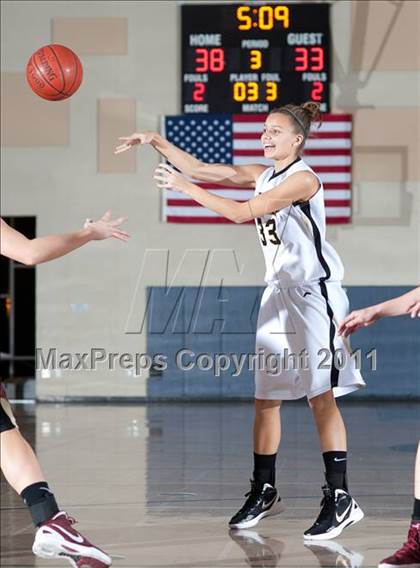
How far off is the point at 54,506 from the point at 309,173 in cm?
224

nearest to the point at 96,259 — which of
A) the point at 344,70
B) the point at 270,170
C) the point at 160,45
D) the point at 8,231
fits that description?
the point at 160,45

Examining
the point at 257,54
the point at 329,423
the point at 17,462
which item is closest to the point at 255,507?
the point at 329,423

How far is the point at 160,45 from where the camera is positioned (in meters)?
14.8

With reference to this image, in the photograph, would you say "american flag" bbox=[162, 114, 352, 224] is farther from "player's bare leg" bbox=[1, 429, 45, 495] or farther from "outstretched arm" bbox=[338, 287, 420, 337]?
"player's bare leg" bbox=[1, 429, 45, 495]

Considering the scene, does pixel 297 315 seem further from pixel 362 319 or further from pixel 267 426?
pixel 362 319

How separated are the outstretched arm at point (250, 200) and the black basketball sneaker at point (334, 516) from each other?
144cm

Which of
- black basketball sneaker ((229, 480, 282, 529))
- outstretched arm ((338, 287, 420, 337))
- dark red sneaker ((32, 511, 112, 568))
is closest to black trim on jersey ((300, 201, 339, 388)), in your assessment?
black basketball sneaker ((229, 480, 282, 529))

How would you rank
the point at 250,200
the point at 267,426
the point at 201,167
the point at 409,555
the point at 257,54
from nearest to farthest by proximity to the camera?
the point at 409,555 < the point at 250,200 < the point at 267,426 < the point at 201,167 < the point at 257,54

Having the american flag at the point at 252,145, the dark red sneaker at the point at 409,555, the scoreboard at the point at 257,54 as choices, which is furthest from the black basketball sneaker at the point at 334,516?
the scoreboard at the point at 257,54

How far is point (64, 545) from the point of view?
4.28 metres

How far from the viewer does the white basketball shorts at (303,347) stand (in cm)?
560

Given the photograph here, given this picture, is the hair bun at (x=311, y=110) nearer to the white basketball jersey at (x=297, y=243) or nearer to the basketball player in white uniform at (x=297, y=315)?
the basketball player in white uniform at (x=297, y=315)

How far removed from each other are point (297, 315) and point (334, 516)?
1.04m

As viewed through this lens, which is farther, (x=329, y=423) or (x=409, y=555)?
(x=329, y=423)
